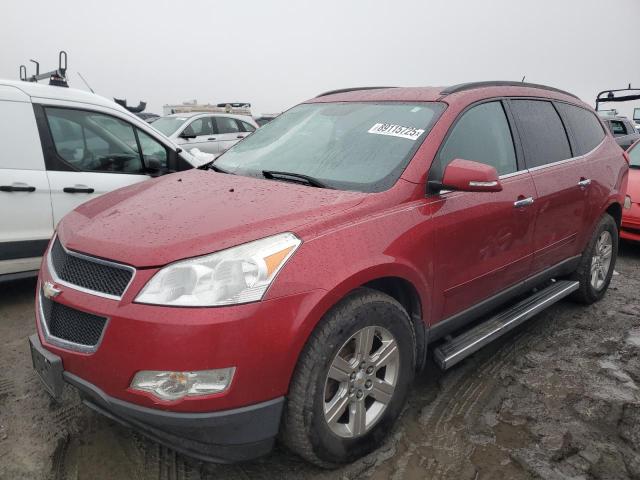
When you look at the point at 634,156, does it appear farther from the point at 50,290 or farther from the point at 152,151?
the point at 50,290

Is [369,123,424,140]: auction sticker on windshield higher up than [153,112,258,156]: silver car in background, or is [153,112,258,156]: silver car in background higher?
[369,123,424,140]: auction sticker on windshield

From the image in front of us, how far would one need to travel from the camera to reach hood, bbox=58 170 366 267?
1.88 metres

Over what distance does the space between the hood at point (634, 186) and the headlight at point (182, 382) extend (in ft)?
18.3

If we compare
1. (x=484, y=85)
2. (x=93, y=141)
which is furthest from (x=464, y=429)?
(x=93, y=141)

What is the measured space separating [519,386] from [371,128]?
67.2 inches

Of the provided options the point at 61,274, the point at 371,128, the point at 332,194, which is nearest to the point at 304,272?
the point at 332,194

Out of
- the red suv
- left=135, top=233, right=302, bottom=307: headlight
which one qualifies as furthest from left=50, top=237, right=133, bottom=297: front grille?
left=135, top=233, right=302, bottom=307: headlight

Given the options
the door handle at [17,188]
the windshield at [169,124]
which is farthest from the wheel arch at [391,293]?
the windshield at [169,124]

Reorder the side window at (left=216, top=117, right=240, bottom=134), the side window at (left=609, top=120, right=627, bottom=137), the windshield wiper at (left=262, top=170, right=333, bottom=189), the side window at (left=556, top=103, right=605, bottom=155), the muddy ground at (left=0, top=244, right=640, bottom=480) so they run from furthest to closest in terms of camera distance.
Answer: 1. the side window at (left=609, top=120, right=627, bottom=137)
2. the side window at (left=216, top=117, right=240, bottom=134)
3. the side window at (left=556, top=103, right=605, bottom=155)
4. the windshield wiper at (left=262, top=170, right=333, bottom=189)
5. the muddy ground at (left=0, top=244, right=640, bottom=480)

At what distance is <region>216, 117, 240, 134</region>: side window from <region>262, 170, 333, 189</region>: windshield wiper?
8815mm

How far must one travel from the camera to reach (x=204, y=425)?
178 centimetres

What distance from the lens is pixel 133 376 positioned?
1788 millimetres

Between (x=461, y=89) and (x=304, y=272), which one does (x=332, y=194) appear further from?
(x=461, y=89)

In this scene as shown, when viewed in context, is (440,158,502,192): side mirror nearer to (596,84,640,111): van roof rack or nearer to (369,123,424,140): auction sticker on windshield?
(369,123,424,140): auction sticker on windshield
